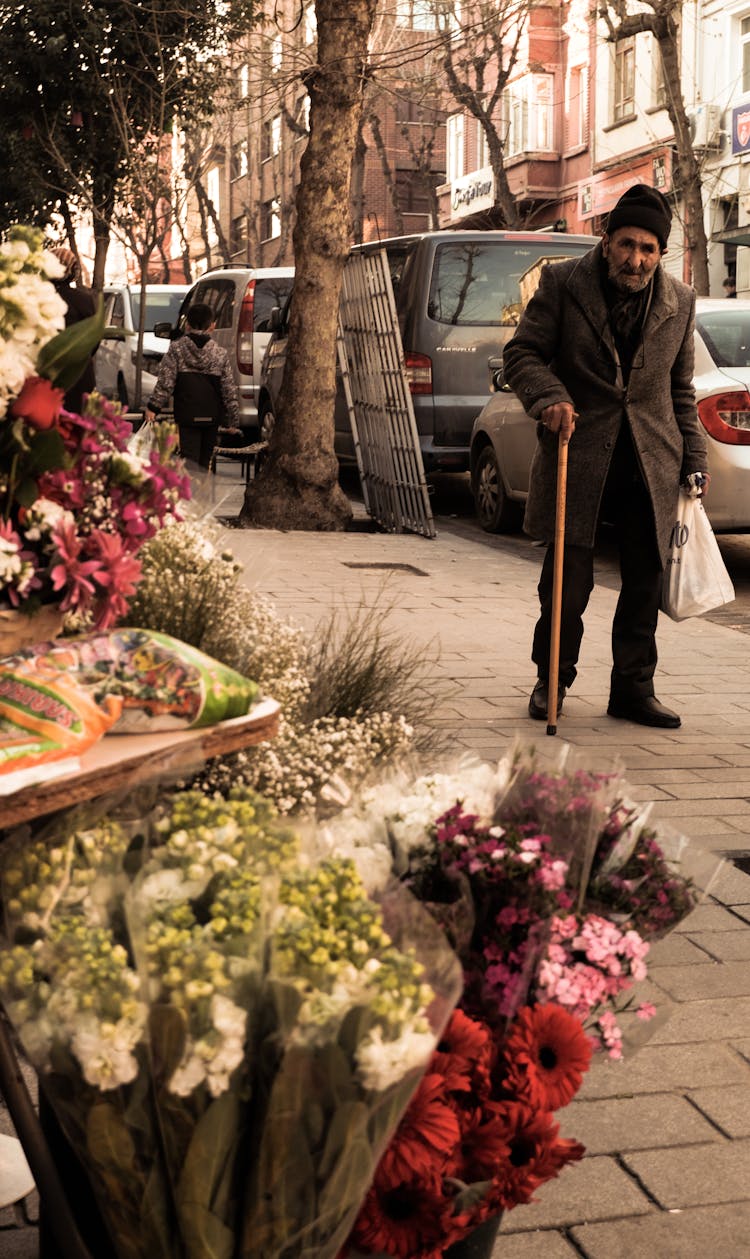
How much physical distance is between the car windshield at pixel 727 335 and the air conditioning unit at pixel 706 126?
2296 cm

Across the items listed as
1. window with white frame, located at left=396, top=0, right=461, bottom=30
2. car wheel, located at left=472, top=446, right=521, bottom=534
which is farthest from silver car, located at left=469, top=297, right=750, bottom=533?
window with white frame, located at left=396, top=0, right=461, bottom=30

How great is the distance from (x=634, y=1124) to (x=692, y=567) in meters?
3.55

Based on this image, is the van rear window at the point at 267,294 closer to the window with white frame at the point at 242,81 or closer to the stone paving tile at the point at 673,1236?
the window with white frame at the point at 242,81

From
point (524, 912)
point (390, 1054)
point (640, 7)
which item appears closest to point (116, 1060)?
point (390, 1054)

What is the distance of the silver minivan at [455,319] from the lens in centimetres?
1339

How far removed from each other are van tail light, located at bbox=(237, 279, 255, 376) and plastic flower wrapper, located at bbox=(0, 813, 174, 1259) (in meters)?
16.3

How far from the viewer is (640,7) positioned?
1337 inches

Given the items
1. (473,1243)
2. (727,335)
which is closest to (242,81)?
(727,335)

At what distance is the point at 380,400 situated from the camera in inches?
520

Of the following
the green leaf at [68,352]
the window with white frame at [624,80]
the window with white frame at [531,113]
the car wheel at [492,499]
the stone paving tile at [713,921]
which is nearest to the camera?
the green leaf at [68,352]

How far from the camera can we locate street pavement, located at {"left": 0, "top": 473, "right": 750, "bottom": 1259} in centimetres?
273

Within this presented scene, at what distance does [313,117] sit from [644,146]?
24.7m

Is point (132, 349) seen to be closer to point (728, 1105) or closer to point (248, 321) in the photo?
point (248, 321)

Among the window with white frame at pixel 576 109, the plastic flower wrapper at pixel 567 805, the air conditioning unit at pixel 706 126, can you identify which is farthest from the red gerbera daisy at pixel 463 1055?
the window with white frame at pixel 576 109
